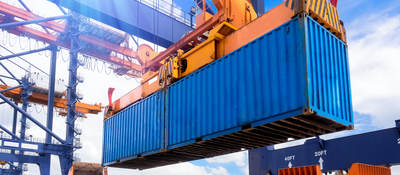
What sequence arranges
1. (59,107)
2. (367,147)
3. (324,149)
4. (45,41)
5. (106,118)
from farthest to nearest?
(59,107)
(45,41)
(106,118)
(324,149)
(367,147)

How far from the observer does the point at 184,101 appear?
436 inches

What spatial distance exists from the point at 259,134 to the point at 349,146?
6.41m

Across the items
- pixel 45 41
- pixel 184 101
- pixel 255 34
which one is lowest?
pixel 184 101

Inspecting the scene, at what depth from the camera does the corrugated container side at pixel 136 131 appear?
12.1 meters

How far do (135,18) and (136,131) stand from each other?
22.4 feet

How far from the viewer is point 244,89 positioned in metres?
9.02

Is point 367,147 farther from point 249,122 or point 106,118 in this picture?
point 106,118

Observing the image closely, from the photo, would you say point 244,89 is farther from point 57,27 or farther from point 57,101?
point 57,101

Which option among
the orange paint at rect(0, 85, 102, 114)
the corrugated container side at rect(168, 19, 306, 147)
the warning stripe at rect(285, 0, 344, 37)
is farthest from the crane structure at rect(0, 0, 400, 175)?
the orange paint at rect(0, 85, 102, 114)

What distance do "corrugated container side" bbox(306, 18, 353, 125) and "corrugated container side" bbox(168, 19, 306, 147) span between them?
297 mm

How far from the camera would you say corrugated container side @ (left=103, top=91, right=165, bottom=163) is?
12.1 metres

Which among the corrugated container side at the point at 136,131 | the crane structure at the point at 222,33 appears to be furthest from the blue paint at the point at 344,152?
the corrugated container side at the point at 136,131

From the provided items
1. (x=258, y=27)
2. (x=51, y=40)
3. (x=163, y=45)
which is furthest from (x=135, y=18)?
(x=258, y=27)

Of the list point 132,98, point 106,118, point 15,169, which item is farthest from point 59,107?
point 132,98
